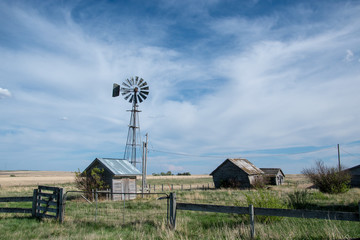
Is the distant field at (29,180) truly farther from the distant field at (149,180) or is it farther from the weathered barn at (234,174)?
the weathered barn at (234,174)

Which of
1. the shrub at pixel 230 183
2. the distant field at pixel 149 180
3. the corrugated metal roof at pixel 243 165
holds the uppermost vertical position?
the corrugated metal roof at pixel 243 165

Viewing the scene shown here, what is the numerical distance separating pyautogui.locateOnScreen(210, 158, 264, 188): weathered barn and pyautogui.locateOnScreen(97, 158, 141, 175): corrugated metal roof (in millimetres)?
17397

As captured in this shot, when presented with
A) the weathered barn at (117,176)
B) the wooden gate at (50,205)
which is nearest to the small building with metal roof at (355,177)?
the weathered barn at (117,176)

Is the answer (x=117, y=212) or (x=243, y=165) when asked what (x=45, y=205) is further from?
(x=243, y=165)

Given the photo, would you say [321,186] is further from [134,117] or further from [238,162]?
[134,117]

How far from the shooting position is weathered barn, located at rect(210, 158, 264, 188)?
39.4m

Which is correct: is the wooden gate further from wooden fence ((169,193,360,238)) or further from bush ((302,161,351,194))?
bush ((302,161,351,194))

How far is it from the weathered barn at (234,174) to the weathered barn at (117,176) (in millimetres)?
17453

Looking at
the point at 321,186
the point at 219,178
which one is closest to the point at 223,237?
the point at 321,186

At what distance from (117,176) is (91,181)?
231 centimetres

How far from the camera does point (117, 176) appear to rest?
25844 millimetres

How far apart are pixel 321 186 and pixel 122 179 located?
66.1 ft

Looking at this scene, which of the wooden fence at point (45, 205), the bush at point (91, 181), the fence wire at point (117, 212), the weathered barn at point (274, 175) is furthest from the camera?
the weathered barn at point (274, 175)

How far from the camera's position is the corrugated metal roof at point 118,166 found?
25688 millimetres
